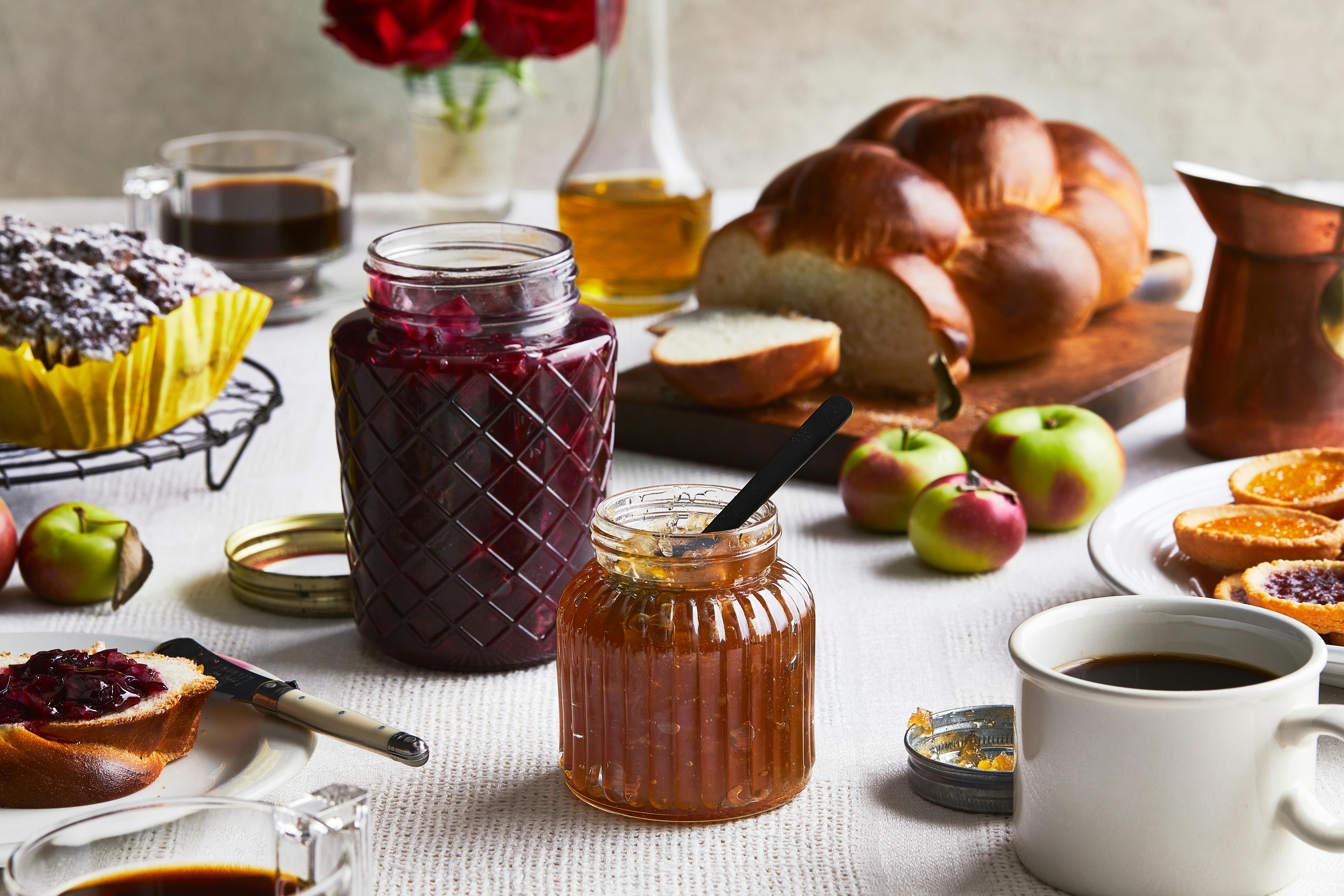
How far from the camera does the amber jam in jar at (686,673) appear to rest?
0.79 metres

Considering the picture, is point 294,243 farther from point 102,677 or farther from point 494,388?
point 102,677

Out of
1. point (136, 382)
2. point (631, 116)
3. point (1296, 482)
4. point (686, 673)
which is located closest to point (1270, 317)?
point (1296, 482)

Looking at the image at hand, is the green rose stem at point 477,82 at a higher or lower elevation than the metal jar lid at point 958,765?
higher

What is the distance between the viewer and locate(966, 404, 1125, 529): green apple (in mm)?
1265

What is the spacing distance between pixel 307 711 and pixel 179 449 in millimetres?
493

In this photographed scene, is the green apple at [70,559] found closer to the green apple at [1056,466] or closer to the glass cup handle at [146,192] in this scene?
the glass cup handle at [146,192]

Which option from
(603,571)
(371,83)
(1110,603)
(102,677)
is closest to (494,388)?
(603,571)

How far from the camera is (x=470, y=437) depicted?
3.13 feet

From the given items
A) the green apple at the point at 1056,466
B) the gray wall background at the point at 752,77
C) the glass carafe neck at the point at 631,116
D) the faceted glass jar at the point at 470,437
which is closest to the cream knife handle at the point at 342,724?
the faceted glass jar at the point at 470,437

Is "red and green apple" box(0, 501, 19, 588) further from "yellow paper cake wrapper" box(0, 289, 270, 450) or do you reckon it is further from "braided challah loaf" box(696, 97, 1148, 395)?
"braided challah loaf" box(696, 97, 1148, 395)

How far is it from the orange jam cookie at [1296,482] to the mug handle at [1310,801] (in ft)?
1.56

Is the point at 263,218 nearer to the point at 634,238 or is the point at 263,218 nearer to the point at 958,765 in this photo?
the point at 634,238

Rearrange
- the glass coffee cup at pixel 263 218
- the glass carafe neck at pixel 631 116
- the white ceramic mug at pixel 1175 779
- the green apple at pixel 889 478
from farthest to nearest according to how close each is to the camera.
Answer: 1. the glass carafe neck at pixel 631 116
2. the glass coffee cup at pixel 263 218
3. the green apple at pixel 889 478
4. the white ceramic mug at pixel 1175 779

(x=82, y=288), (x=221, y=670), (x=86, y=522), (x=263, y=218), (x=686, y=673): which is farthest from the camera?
(x=263, y=218)
